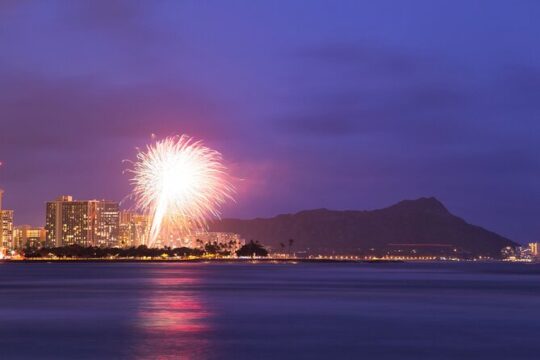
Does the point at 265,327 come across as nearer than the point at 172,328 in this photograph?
No

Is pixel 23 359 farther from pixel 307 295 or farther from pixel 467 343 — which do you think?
pixel 307 295

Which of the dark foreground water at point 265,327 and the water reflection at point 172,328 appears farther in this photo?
the dark foreground water at point 265,327

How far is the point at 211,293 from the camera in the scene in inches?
3332

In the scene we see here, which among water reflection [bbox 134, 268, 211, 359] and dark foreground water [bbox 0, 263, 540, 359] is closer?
water reflection [bbox 134, 268, 211, 359]

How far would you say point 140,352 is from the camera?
38625mm

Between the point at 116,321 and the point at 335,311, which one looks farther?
the point at 335,311

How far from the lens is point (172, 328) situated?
1902 inches

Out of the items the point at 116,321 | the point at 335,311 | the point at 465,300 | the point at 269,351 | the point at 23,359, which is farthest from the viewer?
the point at 465,300

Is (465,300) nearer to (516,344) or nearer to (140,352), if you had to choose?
(516,344)

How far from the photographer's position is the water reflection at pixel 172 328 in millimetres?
38625

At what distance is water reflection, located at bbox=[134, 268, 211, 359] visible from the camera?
38.6 metres

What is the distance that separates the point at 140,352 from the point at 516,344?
17086mm

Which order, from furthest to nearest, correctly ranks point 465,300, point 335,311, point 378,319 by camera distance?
point 465,300, point 335,311, point 378,319

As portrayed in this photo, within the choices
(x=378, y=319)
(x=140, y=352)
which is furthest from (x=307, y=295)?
(x=140, y=352)
